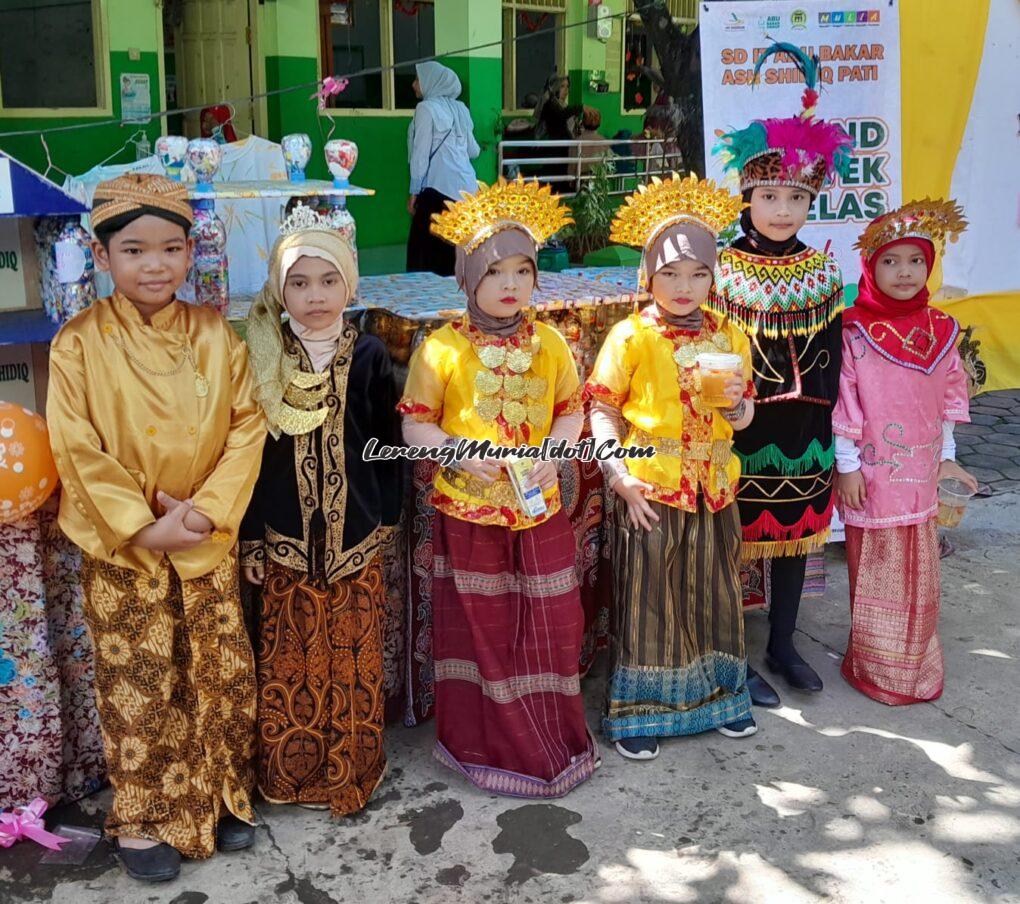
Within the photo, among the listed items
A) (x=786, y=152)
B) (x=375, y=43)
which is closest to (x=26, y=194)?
(x=786, y=152)

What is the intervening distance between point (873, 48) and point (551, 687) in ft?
10.6

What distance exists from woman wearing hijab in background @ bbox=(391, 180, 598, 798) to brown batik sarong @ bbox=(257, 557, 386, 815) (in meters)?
0.27

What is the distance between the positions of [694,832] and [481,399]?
4.47 feet

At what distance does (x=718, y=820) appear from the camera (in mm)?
3170

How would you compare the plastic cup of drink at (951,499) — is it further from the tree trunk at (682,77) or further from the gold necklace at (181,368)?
the gold necklace at (181,368)

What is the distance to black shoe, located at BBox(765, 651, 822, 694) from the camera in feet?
12.8

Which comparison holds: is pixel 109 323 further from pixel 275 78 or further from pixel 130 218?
pixel 275 78

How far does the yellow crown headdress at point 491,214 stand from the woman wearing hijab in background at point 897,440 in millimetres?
1225

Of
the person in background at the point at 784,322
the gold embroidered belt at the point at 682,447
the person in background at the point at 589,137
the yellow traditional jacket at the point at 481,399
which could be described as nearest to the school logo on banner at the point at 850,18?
the person in background at the point at 784,322

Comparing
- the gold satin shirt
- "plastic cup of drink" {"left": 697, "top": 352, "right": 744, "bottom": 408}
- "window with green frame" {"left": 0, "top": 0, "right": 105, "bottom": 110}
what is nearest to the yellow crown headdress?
"plastic cup of drink" {"left": 697, "top": 352, "right": 744, "bottom": 408}

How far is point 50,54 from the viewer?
26.5ft

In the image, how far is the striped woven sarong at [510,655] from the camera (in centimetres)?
322

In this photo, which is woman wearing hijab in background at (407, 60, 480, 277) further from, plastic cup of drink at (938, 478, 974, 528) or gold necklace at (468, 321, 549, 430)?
gold necklace at (468, 321, 549, 430)

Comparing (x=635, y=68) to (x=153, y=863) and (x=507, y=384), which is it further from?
(x=153, y=863)
